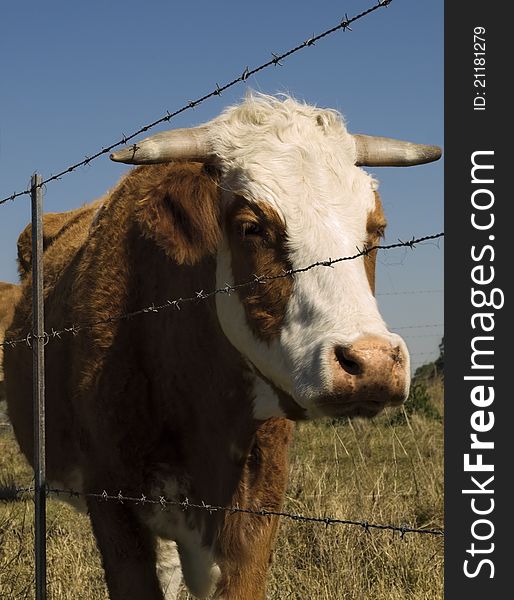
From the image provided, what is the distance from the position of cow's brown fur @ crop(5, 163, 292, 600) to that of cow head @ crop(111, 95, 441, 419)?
0.13 meters

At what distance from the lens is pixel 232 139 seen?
Result: 3953 millimetres

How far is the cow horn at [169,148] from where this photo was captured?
3707 millimetres

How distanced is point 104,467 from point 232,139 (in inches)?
59.8

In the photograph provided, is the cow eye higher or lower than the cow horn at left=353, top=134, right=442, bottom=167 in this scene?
lower

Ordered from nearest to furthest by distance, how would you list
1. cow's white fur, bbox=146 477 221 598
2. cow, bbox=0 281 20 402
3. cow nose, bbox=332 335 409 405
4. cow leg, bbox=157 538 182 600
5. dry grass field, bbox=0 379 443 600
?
cow nose, bbox=332 335 409 405 → cow's white fur, bbox=146 477 221 598 → dry grass field, bbox=0 379 443 600 → cow leg, bbox=157 538 182 600 → cow, bbox=0 281 20 402

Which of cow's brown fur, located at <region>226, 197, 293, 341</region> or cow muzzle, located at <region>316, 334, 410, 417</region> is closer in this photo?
cow muzzle, located at <region>316, 334, 410, 417</region>

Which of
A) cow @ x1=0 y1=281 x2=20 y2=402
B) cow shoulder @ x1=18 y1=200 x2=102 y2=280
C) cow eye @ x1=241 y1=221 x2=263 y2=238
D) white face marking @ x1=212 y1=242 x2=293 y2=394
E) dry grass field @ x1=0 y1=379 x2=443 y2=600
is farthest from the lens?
cow @ x1=0 y1=281 x2=20 y2=402

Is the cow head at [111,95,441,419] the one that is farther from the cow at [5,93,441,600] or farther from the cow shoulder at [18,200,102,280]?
the cow shoulder at [18,200,102,280]

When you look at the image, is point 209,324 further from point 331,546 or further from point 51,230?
point 51,230

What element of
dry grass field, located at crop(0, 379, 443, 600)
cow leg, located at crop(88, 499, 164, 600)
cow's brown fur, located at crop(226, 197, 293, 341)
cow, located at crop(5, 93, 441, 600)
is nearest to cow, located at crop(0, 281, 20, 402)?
dry grass field, located at crop(0, 379, 443, 600)

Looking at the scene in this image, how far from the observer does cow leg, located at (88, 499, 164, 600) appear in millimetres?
3996

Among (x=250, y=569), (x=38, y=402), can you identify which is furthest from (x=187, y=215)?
(x=250, y=569)

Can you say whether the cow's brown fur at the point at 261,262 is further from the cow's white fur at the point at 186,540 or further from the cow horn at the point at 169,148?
the cow's white fur at the point at 186,540

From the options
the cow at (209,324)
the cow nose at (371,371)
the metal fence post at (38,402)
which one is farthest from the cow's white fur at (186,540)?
the cow nose at (371,371)
